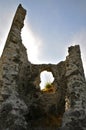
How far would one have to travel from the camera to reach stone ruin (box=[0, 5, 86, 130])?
8953 millimetres

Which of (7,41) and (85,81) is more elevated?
(7,41)

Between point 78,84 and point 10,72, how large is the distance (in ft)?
9.74

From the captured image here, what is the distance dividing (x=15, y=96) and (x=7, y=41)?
3165 millimetres

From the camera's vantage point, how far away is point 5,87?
959 cm

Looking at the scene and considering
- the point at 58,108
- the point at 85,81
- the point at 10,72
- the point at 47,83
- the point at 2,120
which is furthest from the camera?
the point at 47,83

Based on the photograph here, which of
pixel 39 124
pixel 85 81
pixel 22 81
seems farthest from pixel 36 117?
pixel 85 81

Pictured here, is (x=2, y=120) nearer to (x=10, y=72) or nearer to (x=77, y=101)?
(x=10, y=72)

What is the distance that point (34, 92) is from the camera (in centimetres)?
1373

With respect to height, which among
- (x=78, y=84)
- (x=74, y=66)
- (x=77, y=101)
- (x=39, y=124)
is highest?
(x=74, y=66)

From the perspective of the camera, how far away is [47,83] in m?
16.7

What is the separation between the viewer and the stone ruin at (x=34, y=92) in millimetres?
8953

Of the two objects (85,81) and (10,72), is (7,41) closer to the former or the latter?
(10,72)

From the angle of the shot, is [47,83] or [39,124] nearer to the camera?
[39,124]

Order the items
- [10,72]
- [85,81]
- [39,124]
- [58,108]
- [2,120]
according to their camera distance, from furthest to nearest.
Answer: [58,108]
[39,124]
[85,81]
[10,72]
[2,120]
